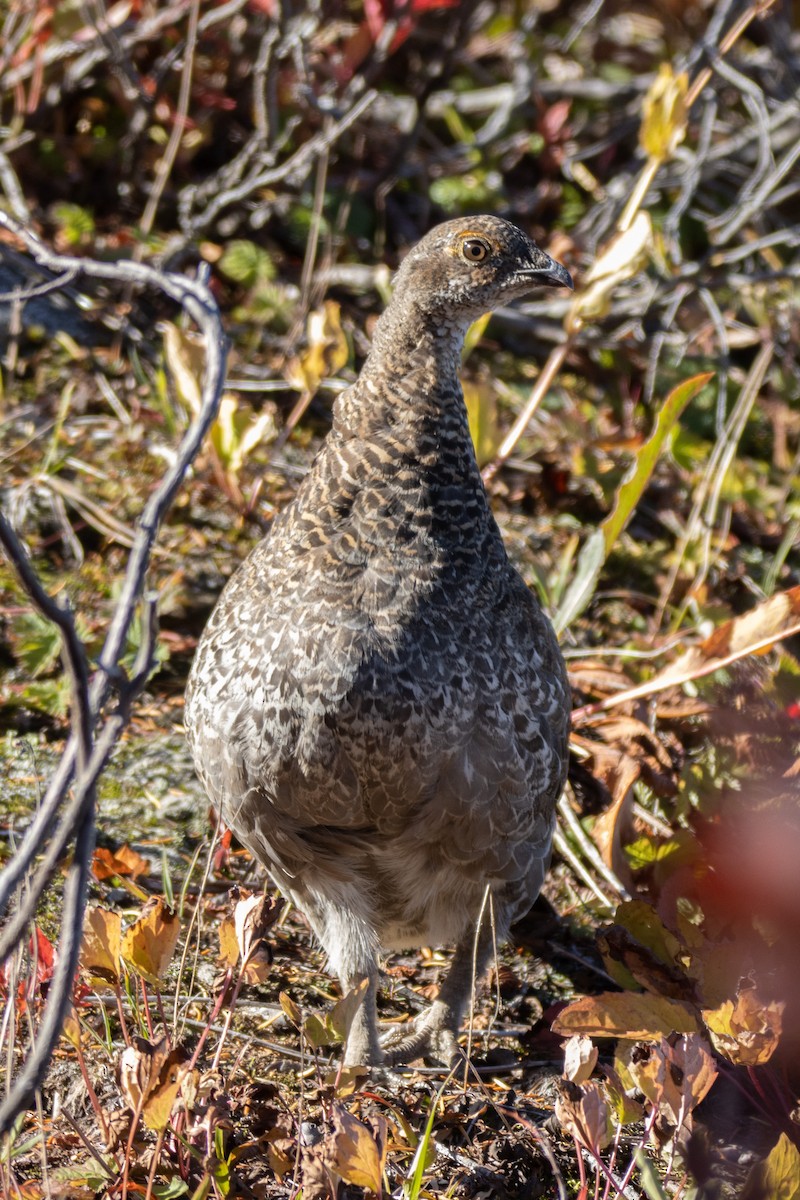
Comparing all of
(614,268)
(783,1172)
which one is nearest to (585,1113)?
(783,1172)

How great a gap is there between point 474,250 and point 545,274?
0.19 meters

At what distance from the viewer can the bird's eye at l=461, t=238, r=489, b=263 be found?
3232 millimetres

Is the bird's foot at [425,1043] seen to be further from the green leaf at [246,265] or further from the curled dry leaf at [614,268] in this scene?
the green leaf at [246,265]

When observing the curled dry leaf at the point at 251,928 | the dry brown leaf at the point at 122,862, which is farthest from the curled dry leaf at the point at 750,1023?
the dry brown leaf at the point at 122,862

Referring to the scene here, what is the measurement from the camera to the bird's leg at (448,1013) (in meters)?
3.36

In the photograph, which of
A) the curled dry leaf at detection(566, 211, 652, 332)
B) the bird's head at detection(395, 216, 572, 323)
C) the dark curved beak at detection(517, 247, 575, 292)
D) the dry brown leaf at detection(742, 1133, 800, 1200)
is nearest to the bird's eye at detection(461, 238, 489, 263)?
the bird's head at detection(395, 216, 572, 323)

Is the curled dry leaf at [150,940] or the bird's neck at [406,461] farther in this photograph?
the bird's neck at [406,461]

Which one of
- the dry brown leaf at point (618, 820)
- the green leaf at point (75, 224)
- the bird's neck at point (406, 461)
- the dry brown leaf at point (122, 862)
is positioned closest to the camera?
the bird's neck at point (406, 461)

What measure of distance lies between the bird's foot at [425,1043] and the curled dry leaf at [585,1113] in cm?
90

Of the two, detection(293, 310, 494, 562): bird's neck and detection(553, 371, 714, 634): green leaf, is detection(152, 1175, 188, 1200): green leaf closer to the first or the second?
detection(293, 310, 494, 562): bird's neck

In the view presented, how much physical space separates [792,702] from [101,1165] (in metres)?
2.49

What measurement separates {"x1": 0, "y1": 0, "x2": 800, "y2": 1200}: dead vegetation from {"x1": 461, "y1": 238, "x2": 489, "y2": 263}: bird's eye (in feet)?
2.69

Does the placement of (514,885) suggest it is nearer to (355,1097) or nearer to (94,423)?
(355,1097)

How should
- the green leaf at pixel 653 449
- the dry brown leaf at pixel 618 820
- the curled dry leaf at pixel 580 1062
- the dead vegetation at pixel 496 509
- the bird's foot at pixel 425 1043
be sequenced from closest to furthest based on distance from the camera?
the curled dry leaf at pixel 580 1062 → the dead vegetation at pixel 496 509 → the bird's foot at pixel 425 1043 → the dry brown leaf at pixel 618 820 → the green leaf at pixel 653 449
